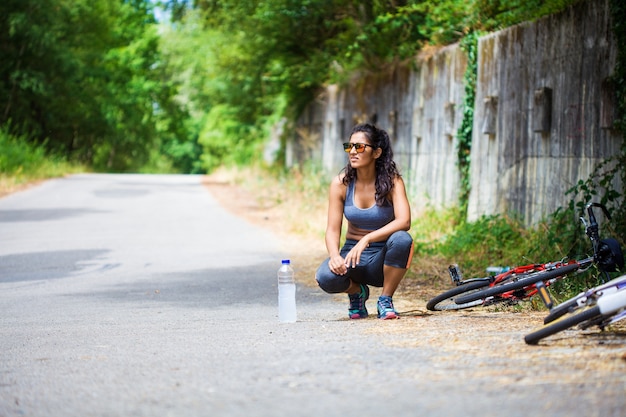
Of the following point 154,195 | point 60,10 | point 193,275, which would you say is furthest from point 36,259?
point 60,10

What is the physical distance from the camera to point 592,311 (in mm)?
5566

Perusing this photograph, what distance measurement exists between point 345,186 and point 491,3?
27.8ft

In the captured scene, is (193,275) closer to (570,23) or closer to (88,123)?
(570,23)

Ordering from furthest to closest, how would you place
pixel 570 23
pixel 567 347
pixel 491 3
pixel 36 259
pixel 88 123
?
pixel 88 123
pixel 491 3
pixel 36 259
pixel 570 23
pixel 567 347

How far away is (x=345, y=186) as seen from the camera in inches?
312

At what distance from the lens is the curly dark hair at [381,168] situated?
305 inches

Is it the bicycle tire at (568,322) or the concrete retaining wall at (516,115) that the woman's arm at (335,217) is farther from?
the concrete retaining wall at (516,115)

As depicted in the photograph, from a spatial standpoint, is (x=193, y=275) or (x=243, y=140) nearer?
(x=193, y=275)

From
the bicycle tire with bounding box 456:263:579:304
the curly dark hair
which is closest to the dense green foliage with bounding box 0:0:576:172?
the curly dark hair

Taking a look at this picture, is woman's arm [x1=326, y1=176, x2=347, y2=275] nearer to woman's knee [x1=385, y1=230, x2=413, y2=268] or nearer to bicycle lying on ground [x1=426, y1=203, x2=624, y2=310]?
woman's knee [x1=385, y1=230, x2=413, y2=268]

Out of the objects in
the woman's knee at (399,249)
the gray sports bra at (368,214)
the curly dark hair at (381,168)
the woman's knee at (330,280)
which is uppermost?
the curly dark hair at (381,168)

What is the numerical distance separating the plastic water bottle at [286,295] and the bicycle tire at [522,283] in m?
1.30

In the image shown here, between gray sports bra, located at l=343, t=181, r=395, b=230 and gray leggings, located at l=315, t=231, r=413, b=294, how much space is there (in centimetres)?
16

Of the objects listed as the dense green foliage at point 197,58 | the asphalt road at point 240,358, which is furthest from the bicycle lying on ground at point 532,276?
the dense green foliage at point 197,58
